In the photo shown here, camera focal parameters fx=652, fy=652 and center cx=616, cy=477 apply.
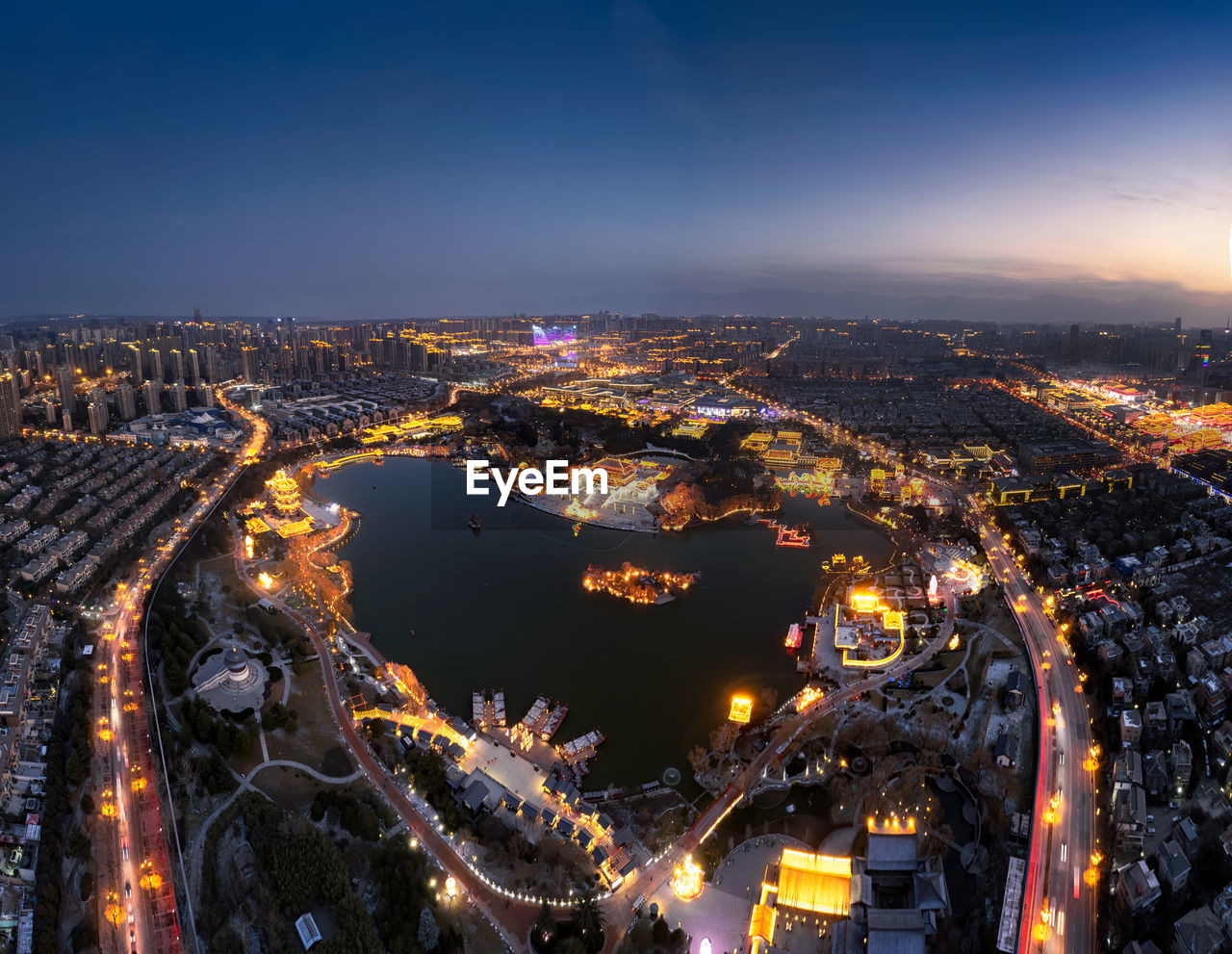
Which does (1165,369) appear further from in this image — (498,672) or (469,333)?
(469,333)

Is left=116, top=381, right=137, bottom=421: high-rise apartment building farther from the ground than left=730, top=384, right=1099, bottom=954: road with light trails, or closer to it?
farther from the ground

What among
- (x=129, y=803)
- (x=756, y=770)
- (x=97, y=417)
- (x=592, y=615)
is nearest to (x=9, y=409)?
(x=97, y=417)

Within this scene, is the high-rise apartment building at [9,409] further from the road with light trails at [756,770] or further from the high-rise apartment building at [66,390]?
the road with light trails at [756,770]

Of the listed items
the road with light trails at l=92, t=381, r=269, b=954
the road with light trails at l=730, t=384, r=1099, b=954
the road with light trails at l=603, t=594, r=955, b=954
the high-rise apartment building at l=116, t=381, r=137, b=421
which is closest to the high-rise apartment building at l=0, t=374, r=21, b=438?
the high-rise apartment building at l=116, t=381, r=137, b=421

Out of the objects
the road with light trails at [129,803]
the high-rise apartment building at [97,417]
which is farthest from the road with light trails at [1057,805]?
the high-rise apartment building at [97,417]

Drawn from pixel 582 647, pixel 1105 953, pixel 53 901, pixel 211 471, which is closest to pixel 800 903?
pixel 1105 953

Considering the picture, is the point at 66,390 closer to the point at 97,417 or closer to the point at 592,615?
the point at 97,417

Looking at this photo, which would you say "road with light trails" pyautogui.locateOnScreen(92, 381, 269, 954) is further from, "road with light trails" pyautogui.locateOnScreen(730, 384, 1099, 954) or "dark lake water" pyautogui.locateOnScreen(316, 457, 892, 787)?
"road with light trails" pyautogui.locateOnScreen(730, 384, 1099, 954)
